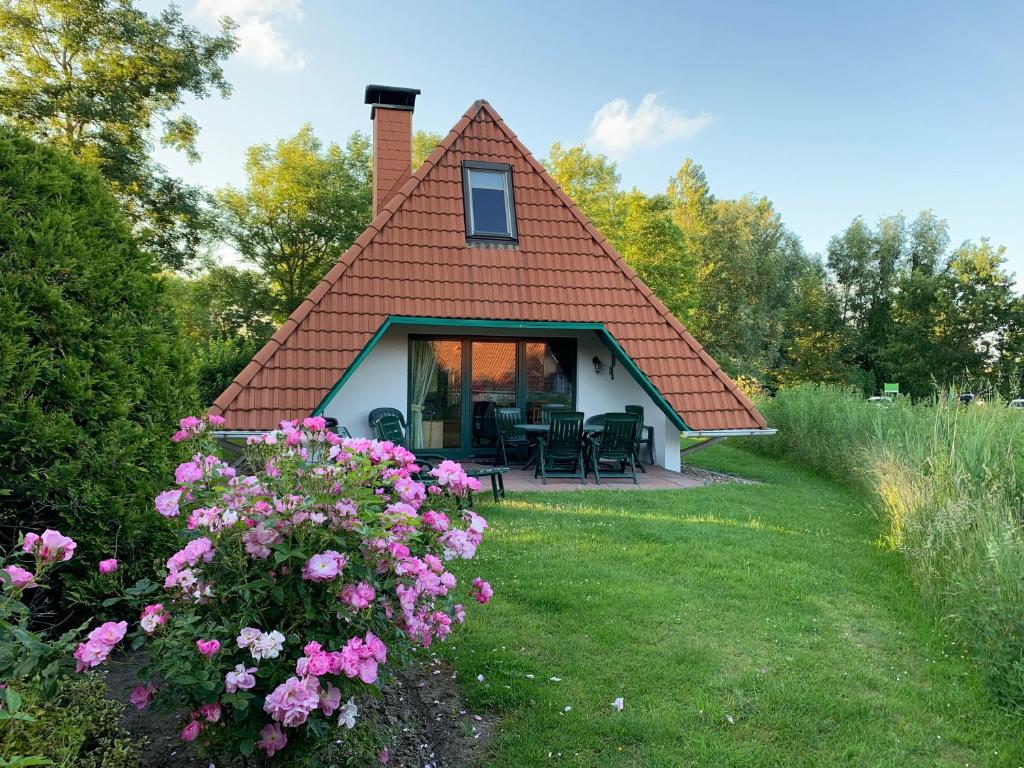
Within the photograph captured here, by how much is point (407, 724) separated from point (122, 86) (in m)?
23.5

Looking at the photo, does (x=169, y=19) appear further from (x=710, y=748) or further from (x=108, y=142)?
(x=710, y=748)

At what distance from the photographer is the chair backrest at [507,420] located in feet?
33.7

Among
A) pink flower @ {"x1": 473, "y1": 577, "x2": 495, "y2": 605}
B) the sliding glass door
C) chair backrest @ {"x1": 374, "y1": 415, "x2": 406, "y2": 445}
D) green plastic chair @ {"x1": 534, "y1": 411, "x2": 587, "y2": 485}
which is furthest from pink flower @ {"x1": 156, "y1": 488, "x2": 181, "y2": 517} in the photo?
the sliding glass door

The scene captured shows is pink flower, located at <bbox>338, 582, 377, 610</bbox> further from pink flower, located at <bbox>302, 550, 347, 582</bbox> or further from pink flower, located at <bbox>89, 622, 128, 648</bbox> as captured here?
pink flower, located at <bbox>89, 622, 128, 648</bbox>

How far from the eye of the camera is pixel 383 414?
9.71m

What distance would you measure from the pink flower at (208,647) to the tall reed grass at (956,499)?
3.96m

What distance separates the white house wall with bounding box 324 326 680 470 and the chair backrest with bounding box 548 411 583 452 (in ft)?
6.03

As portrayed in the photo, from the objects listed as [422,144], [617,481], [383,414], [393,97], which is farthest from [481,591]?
[422,144]

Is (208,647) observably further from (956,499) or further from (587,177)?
(587,177)

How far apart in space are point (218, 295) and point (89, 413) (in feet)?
96.1

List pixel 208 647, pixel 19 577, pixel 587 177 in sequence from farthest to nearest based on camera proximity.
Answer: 1. pixel 587 177
2. pixel 208 647
3. pixel 19 577

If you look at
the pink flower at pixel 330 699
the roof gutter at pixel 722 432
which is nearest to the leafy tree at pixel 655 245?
the roof gutter at pixel 722 432

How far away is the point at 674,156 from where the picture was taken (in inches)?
1494

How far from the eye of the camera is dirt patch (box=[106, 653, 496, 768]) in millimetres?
2479
